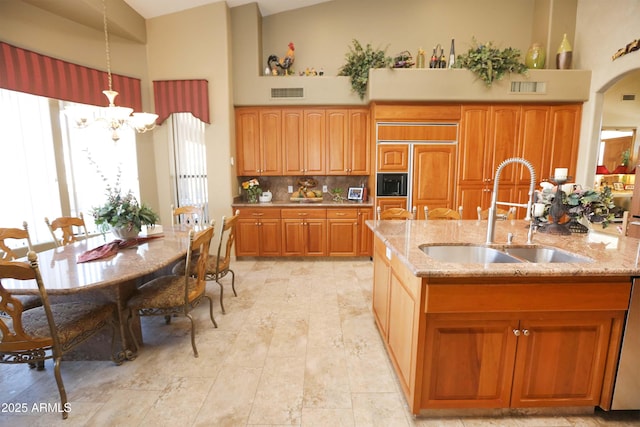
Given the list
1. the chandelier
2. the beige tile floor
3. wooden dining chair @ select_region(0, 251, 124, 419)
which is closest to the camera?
wooden dining chair @ select_region(0, 251, 124, 419)

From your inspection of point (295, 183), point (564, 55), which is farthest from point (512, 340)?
point (564, 55)

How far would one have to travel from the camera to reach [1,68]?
2.62m

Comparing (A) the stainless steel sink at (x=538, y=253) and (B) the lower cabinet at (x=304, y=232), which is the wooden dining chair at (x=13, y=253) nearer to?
(B) the lower cabinet at (x=304, y=232)

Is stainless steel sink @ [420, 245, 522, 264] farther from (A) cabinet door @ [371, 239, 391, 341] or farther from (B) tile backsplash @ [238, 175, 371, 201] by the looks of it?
(B) tile backsplash @ [238, 175, 371, 201]

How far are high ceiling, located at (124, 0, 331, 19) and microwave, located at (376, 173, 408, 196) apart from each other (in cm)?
302

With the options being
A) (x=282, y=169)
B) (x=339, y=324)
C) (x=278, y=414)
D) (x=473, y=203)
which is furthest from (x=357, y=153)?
(x=278, y=414)

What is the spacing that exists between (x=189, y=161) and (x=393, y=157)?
3.10m

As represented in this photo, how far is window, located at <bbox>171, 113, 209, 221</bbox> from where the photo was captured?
14.1 feet

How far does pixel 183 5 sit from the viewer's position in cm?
392

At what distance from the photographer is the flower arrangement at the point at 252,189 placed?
4.70 meters

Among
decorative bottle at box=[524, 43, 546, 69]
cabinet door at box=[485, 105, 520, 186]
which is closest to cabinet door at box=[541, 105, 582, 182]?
cabinet door at box=[485, 105, 520, 186]

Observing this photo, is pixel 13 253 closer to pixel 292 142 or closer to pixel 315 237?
pixel 315 237

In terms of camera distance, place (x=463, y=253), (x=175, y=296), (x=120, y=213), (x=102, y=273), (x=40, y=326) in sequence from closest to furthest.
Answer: (x=40, y=326), (x=102, y=273), (x=463, y=253), (x=175, y=296), (x=120, y=213)

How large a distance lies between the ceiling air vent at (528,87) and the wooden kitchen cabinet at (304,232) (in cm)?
322
